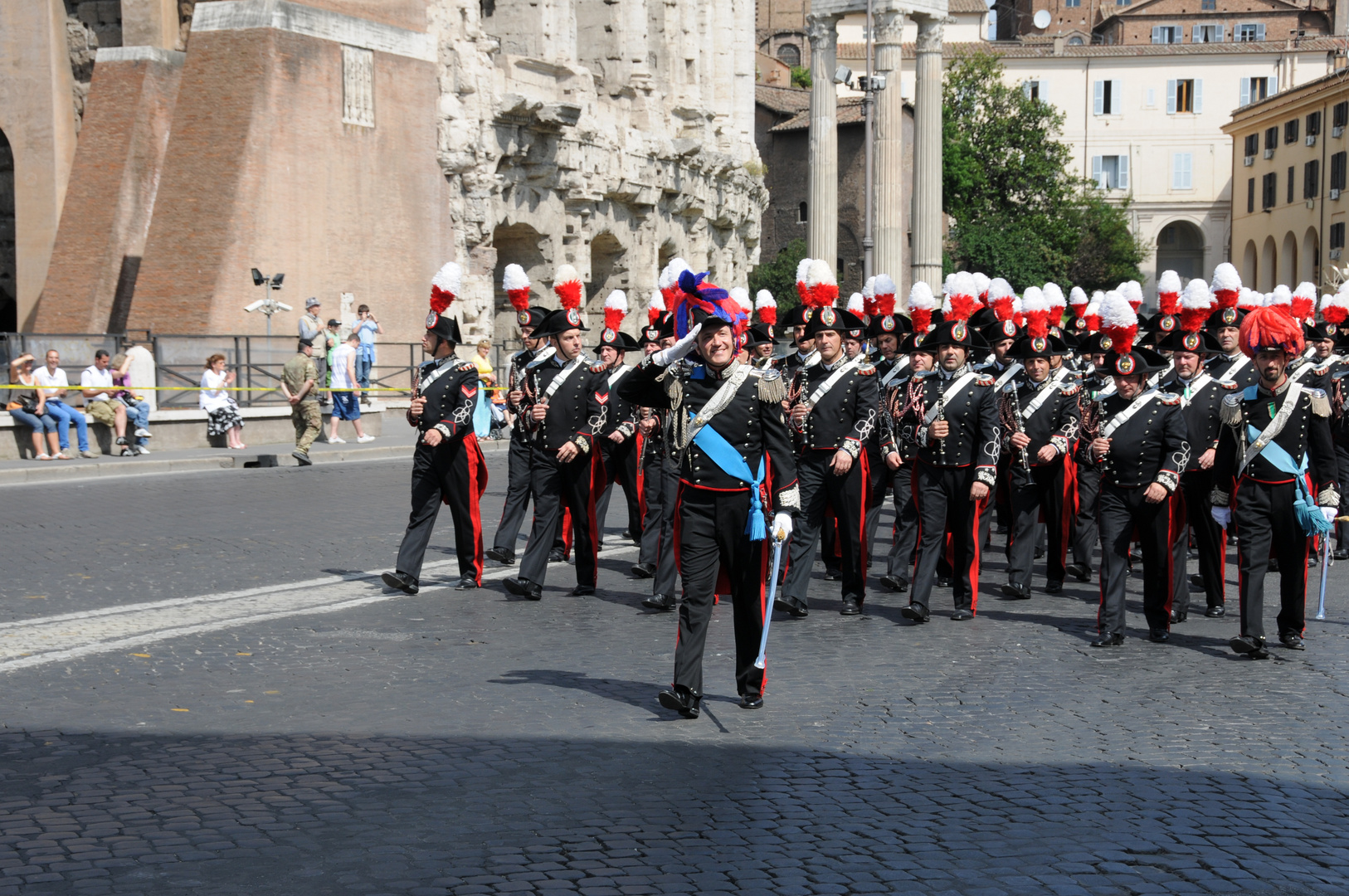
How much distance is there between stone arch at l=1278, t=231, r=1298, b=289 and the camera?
67.3 metres

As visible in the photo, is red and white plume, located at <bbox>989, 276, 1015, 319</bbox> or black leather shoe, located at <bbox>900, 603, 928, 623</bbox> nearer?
black leather shoe, located at <bbox>900, 603, 928, 623</bbox>

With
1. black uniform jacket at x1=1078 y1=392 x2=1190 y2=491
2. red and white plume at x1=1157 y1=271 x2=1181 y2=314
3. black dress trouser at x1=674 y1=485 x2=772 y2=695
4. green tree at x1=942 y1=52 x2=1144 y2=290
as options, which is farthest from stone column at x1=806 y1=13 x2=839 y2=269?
black dress trouser at x1=674 y1=485 x2=772 y2=695

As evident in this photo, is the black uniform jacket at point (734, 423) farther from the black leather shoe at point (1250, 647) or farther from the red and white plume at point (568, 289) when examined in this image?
the red and white plume at point (568, 289)

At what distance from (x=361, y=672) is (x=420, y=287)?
82.7 feet

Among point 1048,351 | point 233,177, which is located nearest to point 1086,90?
point 233,177

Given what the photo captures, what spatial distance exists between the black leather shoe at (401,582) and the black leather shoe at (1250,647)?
5151 millimetres

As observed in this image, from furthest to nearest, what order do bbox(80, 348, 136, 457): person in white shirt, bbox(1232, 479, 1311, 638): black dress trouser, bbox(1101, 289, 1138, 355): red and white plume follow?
bbox(80, 348, 136, 457): person in white shirt, bbox(1101, 289, 1138, 355): red and white plume, bbox(1232, 479, 1311, 638): black dress trouser

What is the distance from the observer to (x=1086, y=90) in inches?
3105

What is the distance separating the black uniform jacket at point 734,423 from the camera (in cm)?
730

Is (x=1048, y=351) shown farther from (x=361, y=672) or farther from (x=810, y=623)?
(x=361, y=672)

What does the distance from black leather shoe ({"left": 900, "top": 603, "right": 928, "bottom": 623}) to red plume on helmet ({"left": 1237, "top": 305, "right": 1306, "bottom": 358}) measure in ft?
8.12

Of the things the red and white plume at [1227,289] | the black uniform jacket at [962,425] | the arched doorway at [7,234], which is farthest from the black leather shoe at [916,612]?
the arched doorway at [7,234]

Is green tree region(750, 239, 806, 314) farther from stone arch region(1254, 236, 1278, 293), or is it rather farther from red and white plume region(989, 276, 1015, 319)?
red and white plume region(989, 276, 1015, 319)

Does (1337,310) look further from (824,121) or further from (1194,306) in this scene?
(824,121)
